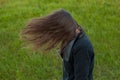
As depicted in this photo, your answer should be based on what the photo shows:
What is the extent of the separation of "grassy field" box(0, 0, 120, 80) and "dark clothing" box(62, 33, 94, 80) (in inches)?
79.5

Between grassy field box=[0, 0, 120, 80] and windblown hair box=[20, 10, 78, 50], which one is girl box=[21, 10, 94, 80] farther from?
grassy field box=[0, 0, 120, 80]

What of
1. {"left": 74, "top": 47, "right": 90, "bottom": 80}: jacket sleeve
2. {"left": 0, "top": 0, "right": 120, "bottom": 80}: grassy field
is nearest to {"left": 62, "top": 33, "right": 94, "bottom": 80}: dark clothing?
{"left": 74, "top": 47, "right": 90, "bottom": 80}: jacket sleeve

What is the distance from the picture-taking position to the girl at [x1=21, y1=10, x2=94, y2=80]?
94.3 inches

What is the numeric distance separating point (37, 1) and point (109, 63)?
111 inches

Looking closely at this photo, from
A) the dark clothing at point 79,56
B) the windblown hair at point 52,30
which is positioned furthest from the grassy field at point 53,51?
the windblown hair at point 52,30

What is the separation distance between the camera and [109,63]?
4777mm

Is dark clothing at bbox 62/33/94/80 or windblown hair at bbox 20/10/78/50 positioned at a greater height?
windblown hair at bbox 20/10/78/50

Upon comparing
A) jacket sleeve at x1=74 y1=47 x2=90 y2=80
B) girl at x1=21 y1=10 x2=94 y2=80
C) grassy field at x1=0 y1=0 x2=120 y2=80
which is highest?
girl at x1=21 y1=10 x2=94 y2=80

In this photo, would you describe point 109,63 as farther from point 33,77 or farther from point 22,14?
point 22,14

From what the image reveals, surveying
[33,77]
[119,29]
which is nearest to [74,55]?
[33,77]

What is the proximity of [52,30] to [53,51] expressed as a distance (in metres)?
2.73

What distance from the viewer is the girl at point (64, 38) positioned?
2.39 metres

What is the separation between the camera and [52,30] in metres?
2.41

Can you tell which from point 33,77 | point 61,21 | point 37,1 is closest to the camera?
point 61,21
